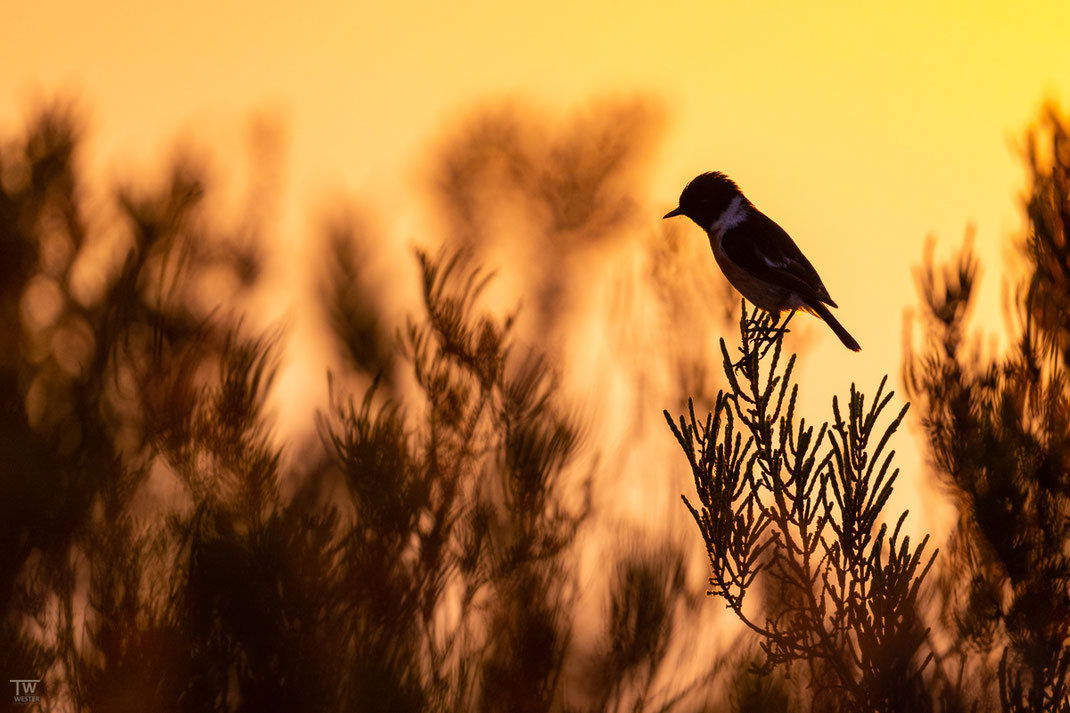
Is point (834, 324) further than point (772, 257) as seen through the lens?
No

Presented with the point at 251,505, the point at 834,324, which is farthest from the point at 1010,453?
the point at 251,505

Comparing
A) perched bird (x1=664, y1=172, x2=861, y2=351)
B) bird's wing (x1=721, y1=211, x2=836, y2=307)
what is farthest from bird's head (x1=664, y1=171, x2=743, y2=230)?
bird's wing (x1=721, y1=211, x2=836, y2=307)

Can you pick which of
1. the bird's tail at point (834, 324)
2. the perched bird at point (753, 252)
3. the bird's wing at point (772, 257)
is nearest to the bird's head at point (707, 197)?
the perched bird at point (753, 252)

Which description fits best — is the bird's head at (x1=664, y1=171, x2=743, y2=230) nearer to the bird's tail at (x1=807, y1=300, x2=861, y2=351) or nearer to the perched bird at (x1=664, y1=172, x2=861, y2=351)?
the perched bird at (x1=664, y1=172, x2=861, y2=351)

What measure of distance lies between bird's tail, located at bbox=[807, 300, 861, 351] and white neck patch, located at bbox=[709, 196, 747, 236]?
63 centimetres

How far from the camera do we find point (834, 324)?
457cm

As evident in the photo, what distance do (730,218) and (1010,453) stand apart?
6.74 ft

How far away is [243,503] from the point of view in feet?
14.5

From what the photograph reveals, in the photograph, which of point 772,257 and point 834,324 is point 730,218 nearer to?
point 772,257

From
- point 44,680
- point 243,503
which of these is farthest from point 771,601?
point 44,680

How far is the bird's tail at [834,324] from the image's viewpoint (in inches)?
175

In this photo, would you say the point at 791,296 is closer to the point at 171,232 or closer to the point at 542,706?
the point at 542,706

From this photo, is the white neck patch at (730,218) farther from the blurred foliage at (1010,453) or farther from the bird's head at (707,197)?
the blurred foliage at (1010,453)

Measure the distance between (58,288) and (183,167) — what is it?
87cm
